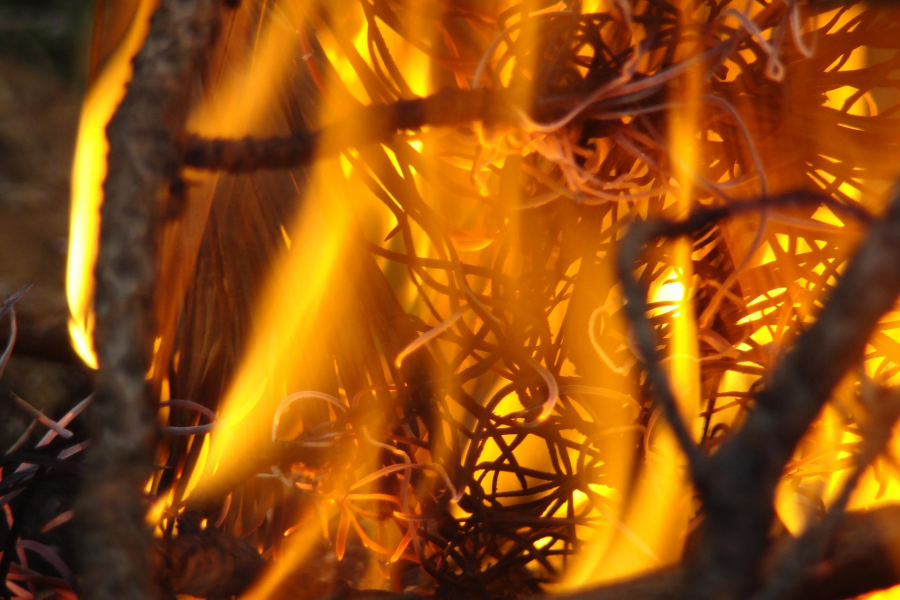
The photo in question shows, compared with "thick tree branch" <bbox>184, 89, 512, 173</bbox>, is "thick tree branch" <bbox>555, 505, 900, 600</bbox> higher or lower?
lower

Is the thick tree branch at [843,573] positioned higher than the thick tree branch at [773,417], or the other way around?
the thick tree branch at [773,417]

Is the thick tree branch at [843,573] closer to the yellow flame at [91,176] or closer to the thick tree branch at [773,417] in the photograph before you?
the thick tree branch at [773,417]

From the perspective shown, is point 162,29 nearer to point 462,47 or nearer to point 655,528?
point 462,47

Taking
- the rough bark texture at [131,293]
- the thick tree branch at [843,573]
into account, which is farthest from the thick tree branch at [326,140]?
the thick tree branch at [843,573]

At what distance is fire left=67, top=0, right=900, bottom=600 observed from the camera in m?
0.28

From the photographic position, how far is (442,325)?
271mm

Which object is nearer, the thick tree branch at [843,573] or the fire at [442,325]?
the thick tree branch at [843,573]

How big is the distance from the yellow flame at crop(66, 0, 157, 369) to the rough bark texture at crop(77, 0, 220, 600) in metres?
→ 0.01

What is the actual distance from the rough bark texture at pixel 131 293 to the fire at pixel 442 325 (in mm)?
102

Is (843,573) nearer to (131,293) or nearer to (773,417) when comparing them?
(773,417)

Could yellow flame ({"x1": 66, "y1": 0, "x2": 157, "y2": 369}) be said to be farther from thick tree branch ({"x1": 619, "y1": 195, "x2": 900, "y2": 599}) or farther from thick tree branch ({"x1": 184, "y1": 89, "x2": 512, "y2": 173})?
thick tree branch ({"x1": 619, "y1": 195, "x2": 900, "y2": 599})

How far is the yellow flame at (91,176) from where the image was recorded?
0.17m

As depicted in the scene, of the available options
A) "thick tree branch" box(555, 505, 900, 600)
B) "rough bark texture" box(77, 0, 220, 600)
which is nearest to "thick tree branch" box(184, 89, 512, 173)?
"rough bark texture" box(77, 0, 220, 600)

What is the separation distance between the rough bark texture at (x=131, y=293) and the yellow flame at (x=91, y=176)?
0.05ft
